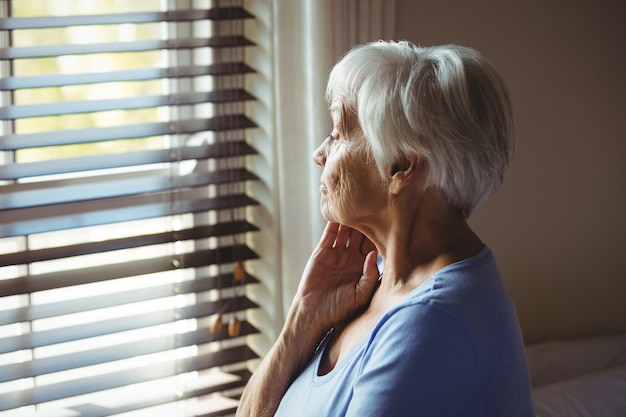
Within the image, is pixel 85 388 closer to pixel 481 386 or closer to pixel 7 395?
pixel 7 395

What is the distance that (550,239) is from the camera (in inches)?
101

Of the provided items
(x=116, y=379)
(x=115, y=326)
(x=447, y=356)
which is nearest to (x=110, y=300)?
(x=115, y=326)

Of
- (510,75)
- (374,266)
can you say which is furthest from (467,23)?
(374,266)

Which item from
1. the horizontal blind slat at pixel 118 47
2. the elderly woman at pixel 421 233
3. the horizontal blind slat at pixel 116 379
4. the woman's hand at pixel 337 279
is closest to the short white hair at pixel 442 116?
the elderly woman at pixel 421 233

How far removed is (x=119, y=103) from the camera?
1.96 m

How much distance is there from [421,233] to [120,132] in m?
0.92

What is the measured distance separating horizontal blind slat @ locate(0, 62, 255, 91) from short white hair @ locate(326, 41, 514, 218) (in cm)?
76

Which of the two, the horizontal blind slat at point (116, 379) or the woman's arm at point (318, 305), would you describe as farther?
the horizontal blind slat at point (116, 379)

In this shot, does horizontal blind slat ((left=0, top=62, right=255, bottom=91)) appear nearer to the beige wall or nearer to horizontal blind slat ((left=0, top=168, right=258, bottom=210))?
horizontal blind slat ((left=0, top=168, right=258, bottom=210))

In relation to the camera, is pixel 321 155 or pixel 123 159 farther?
pixel 123 159

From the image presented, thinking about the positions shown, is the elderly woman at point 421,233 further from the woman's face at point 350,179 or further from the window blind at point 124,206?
the window blind at point 124,206

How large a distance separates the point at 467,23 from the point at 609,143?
65 centimetres

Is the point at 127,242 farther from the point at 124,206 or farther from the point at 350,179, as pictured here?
the point at 350,179

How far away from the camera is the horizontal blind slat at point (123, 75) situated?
6.15 ft
